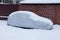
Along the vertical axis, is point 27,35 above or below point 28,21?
above

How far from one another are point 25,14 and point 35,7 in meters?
3.09

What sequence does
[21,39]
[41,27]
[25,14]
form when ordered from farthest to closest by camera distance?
1. [25,14]
2. [41,27]
3. [21,39]

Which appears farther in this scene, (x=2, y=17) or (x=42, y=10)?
(x=2, y=17)

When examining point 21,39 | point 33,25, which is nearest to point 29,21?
point 33,25

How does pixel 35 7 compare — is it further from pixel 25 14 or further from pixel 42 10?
pixel 25 14

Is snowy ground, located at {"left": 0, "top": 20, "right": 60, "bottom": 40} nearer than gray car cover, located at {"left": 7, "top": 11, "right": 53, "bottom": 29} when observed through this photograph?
Yes

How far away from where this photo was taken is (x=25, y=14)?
9.16 meters

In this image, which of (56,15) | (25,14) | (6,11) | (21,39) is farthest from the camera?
(6,11)

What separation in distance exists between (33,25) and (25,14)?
0.88m

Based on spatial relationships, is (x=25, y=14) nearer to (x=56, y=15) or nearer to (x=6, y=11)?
(x=56, y=15)

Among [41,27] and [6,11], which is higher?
[41,27]

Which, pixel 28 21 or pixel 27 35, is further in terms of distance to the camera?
pixel 28 21

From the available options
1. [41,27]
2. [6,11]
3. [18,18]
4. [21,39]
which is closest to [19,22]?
[18,18]

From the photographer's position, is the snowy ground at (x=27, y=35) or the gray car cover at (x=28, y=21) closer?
the snowy ground at (x=27, y=35)
